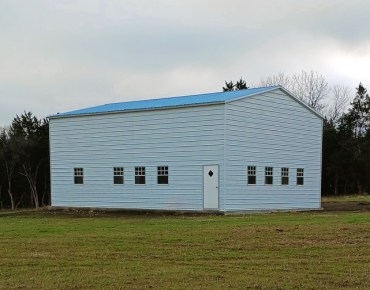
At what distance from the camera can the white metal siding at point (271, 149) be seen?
85.9ft

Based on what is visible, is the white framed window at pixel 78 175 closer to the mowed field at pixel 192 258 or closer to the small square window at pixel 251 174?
the small square window at pixel 251 174

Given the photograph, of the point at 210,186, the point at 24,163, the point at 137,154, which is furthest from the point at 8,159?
the point at 210,186

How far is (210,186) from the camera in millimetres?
26078

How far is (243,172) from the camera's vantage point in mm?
26719

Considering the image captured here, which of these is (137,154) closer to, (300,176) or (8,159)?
(300,176)

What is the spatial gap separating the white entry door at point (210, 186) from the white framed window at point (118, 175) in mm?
5362

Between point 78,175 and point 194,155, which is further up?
point 194,155

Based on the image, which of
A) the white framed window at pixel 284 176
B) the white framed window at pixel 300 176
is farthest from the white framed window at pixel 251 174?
the white framed window at pixel 300 176

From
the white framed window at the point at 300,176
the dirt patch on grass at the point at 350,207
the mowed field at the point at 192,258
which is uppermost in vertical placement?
the white framed window at the point at 300,176

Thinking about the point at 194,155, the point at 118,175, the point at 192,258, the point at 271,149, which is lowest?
the point at 192,258

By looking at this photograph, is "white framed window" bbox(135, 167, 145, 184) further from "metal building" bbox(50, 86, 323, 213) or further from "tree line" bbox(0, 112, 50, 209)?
"tree line" bbox(0, 112, 50, 209)

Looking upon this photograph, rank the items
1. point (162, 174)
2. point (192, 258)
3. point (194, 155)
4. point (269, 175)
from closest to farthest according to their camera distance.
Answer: point (192, 258)
point (194, 155)
point (162, 174)
point (269, 175)

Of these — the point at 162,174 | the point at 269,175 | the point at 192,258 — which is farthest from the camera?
the point at 269,175

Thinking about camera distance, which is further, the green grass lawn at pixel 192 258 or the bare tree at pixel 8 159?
Answer: the bare tree at pixel 8 159
